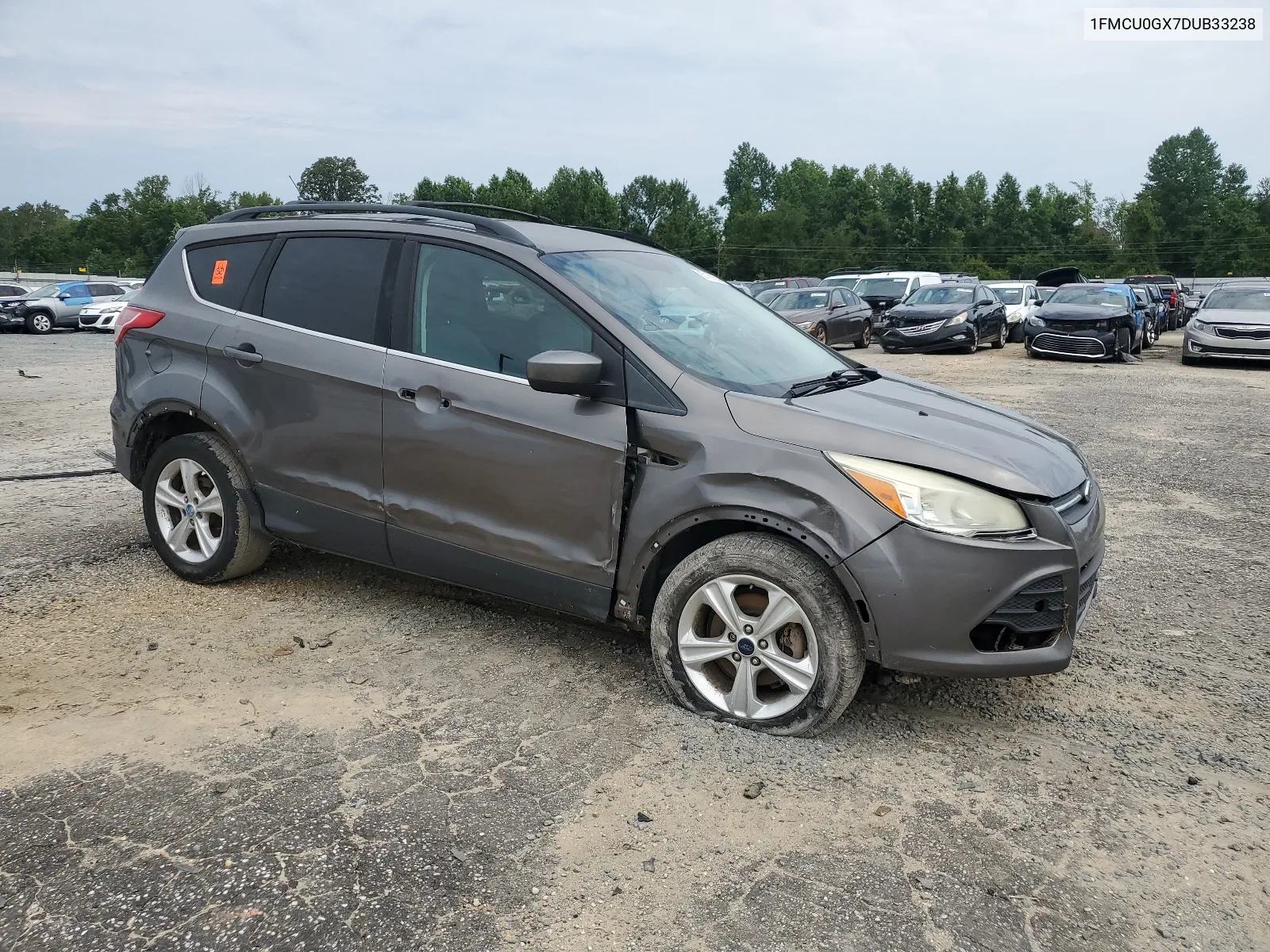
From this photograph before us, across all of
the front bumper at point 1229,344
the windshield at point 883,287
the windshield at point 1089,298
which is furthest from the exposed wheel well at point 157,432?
the windshield at point 883,287

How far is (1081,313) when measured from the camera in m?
19.6

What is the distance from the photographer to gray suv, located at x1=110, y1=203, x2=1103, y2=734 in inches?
130

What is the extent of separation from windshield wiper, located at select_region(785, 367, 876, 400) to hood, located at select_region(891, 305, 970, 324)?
57.6ft

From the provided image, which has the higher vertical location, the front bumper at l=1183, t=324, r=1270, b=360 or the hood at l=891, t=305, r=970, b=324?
the hood at l=891, t=305, r=970, b=324

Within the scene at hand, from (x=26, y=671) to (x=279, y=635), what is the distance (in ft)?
3.18

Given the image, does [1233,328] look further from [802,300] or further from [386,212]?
[386,212]

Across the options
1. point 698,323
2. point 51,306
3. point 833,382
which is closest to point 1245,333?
point 833,382

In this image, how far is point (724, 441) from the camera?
11.4ft

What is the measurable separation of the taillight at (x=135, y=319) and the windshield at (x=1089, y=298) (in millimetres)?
19353

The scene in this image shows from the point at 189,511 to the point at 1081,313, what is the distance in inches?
740

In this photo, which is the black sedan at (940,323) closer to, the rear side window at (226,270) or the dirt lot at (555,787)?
the dirt lot at (555,787)

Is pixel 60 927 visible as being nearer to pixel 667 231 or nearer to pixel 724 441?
pixel 724 441

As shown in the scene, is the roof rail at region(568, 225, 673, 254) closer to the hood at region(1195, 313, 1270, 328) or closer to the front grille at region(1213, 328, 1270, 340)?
the front grille at region(1213, 328, 1270, 340)

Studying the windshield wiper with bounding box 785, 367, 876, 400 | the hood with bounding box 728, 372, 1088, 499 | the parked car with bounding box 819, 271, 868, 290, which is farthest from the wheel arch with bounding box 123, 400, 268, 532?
the parked car with bounding box 819, 271, 868, 290
